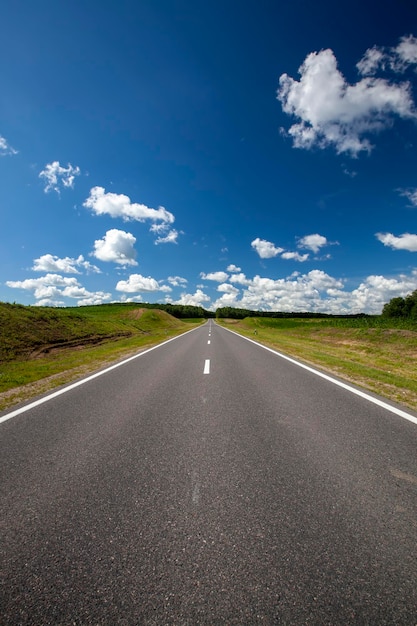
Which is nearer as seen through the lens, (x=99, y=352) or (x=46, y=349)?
(x=99, y=352)

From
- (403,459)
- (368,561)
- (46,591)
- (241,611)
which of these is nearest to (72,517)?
(46,591)

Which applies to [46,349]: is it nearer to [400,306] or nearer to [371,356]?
[371,356]

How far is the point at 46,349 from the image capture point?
18.7 metres

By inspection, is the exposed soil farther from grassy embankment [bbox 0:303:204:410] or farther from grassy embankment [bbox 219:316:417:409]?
grassy embankment [bbox 219:316:417:409]

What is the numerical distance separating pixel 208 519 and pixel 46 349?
19.6 m

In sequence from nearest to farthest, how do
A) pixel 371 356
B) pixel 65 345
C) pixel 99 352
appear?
pixel 371 356 → pixel 99 352 → pixel 65 345

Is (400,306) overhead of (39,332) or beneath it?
overhead

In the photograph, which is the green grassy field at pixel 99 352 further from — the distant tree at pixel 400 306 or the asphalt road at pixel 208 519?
the distant tree at pixel 400 306

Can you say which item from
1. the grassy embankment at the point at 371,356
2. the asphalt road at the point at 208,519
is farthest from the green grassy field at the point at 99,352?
the asphalt road at the point at 208,519

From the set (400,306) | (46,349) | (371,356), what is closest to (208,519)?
(371,356)

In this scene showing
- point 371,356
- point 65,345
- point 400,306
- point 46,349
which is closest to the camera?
point 371,356

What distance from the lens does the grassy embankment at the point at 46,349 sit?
7.72 meters

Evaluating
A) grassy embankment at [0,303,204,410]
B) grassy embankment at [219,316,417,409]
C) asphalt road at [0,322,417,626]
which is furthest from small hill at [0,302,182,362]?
grassy embankment at [219,316,417,409]

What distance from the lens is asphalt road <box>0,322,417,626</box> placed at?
5.73 feet
